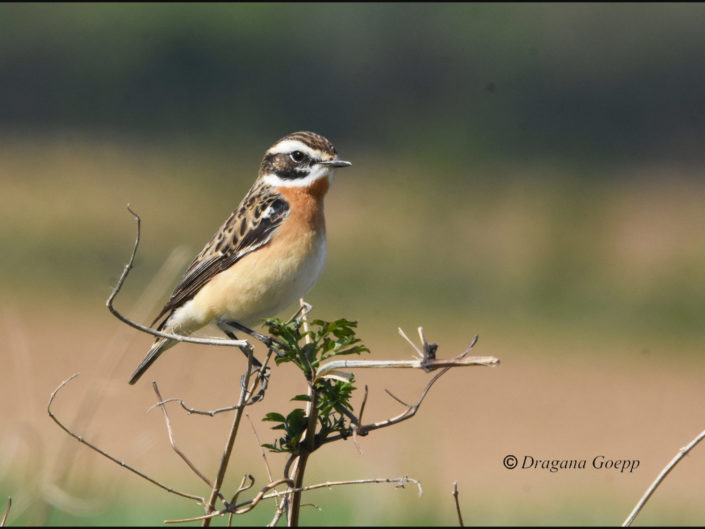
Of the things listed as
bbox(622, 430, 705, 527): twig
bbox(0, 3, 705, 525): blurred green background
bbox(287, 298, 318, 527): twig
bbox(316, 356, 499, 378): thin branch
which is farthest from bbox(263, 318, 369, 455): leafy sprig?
bbox(0, 3, 705, 525): blurred green background

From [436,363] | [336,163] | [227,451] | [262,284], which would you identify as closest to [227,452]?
[227,451]

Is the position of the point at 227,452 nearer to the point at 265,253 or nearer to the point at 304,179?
the point at 265,253

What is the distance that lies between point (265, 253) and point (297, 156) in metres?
0.49

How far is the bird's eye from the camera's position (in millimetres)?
4945

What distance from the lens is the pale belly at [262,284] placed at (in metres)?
4.61

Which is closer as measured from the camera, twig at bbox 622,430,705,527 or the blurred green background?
twig at bbox 622,430,705,527

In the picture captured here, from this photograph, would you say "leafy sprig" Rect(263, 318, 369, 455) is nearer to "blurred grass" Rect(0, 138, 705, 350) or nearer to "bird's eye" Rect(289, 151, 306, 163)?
"bird's eye" Rect(289, 151, 306, 163)

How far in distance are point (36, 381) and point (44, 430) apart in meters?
4.58

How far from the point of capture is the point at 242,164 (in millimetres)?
24953

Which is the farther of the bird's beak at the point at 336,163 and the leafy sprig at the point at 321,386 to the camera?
the bird's beak at the point at 336,163

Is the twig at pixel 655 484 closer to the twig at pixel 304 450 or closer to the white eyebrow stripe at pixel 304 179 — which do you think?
the twig at pixel 304 450

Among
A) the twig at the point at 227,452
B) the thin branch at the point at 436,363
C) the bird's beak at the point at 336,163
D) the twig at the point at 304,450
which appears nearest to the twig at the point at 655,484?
the thin branch at the point at 436,363

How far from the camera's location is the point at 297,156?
497cm

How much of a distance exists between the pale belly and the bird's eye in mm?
373
